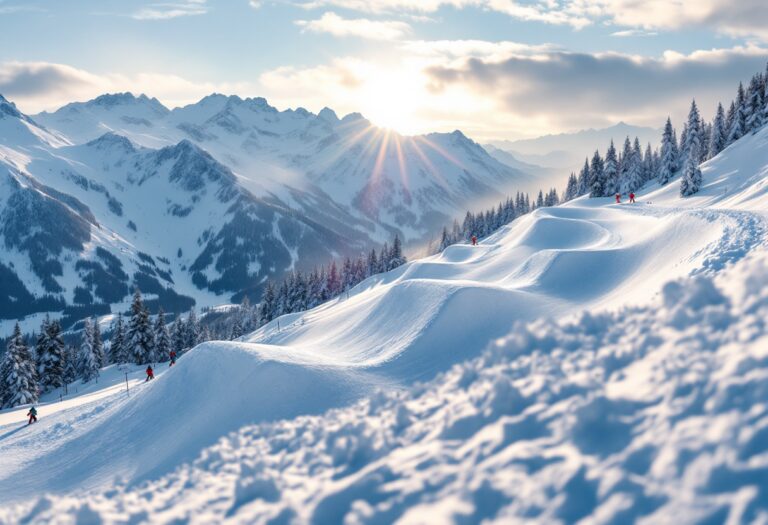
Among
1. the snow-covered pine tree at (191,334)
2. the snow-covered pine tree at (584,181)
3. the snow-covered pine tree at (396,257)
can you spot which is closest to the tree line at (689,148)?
the snow-covered pine tree at (584,181)

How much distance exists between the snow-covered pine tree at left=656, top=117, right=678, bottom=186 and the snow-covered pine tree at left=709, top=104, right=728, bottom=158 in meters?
7.18

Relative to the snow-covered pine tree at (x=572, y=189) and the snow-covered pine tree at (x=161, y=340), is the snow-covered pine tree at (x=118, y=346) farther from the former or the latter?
the snow-covered pine tree at (x=572, y=189)

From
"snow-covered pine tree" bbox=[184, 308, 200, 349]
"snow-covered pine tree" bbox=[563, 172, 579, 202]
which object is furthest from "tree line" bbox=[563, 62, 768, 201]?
"snow-covered pine tree" bbox=[184, 308, 200, 349]

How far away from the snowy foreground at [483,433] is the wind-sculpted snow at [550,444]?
2cm

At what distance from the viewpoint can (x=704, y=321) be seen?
21.8 ft

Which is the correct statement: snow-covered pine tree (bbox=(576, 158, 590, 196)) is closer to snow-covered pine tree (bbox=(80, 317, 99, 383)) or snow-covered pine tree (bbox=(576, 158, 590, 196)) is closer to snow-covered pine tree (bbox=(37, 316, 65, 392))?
snow-covered pine tree (bbox=(80, 317, 99, 383))

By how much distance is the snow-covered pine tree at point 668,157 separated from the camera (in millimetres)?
73000

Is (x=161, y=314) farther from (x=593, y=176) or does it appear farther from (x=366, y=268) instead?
(x=593, y=176)

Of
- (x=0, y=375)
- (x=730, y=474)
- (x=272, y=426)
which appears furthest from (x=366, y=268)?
(x=730, y=474)

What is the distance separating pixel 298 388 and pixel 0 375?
54174 mm

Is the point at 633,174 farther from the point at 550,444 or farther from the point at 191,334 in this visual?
the point at 550,444

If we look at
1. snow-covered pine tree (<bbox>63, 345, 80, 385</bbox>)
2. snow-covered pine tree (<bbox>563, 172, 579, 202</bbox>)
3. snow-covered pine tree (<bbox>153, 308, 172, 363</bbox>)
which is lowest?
snow-covered pine tree (<bbox>63, 345, 80, 385</bbox>)

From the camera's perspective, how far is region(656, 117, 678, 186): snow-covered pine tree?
Result: 73.0m

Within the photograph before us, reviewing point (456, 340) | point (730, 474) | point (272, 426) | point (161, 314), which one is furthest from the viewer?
point (161, 314)
